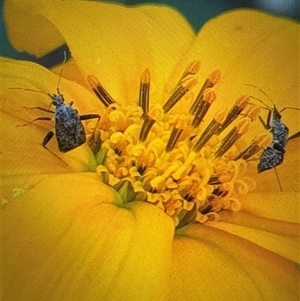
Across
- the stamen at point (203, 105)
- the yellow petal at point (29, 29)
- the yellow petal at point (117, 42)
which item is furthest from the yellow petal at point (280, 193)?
the yellow petal at point (29, 29)

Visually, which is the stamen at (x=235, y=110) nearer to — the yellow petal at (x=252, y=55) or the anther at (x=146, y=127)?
the yellow petal at (x=252, y=55)

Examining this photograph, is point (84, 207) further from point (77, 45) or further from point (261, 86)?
point (261, 86)

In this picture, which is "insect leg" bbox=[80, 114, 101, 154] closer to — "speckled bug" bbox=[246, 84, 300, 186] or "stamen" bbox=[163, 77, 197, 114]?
"stamen" bbox=[163, 77, 197, 114]

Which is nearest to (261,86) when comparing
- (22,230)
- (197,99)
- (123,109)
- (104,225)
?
(197,99)

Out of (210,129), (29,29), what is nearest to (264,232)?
(210,129)

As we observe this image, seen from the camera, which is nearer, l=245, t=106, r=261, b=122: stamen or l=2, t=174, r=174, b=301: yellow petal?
l=2, t=174, r=174, b=301: yellow petal

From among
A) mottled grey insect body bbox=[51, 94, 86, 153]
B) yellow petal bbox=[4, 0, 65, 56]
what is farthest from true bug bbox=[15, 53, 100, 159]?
yellow petal bbox=[4, 0, 65, 56]

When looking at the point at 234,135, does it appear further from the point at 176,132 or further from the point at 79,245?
the point at 79,245
